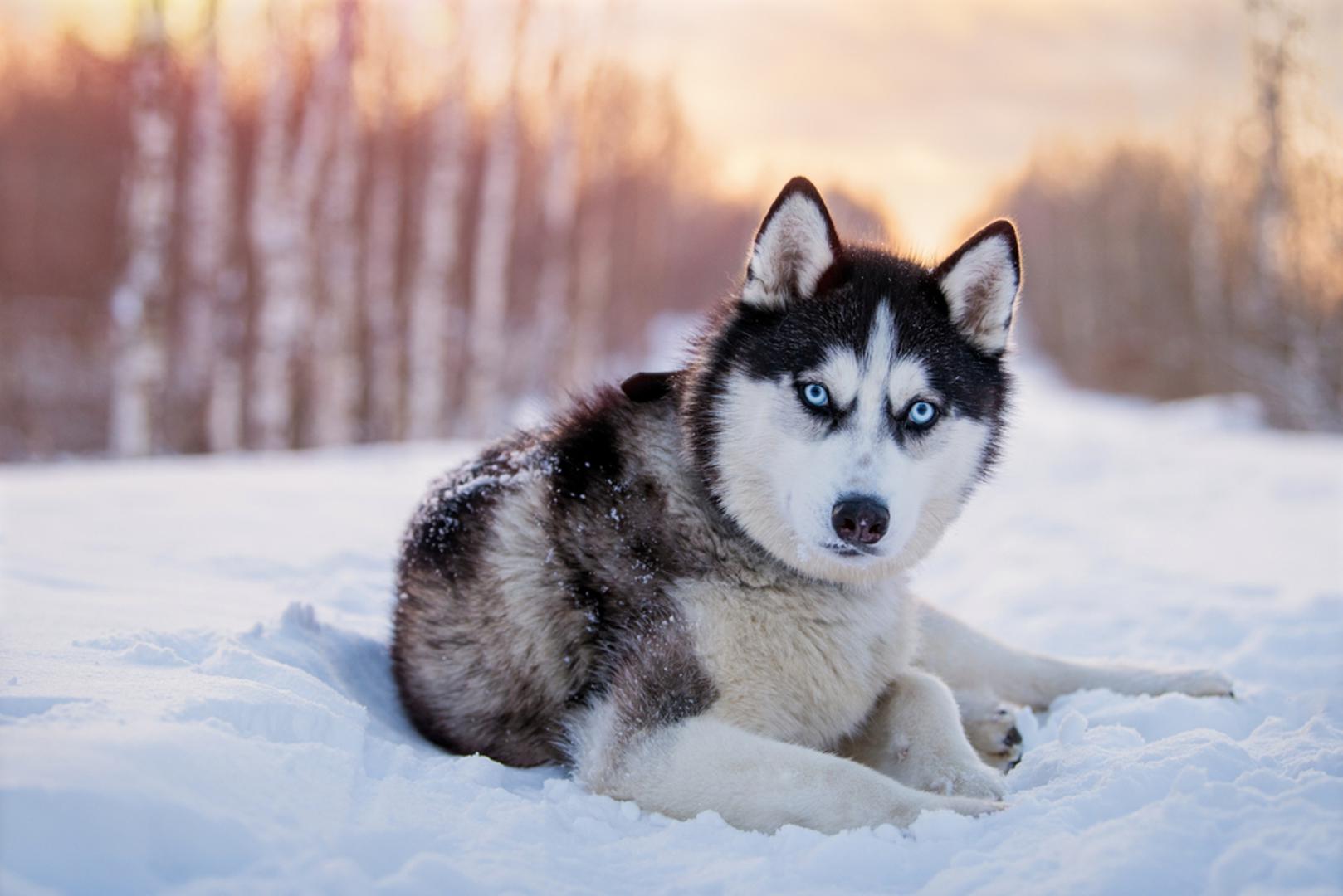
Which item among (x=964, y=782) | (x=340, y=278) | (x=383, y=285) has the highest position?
(x=964, y=782)

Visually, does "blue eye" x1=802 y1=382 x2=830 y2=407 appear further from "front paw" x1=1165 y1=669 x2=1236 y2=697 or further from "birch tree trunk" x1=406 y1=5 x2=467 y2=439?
"birch tree trunk" x1=406 y1=5 x2=467 y2=439

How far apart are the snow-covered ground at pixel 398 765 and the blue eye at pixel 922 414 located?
100 centimetres

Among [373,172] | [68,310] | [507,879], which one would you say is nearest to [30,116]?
[68,310]

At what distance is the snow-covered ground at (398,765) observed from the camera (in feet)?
5.48

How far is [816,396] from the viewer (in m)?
2.48

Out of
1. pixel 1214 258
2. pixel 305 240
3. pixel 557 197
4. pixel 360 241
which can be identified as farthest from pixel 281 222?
pixel 1214 258

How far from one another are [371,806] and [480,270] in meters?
13.3

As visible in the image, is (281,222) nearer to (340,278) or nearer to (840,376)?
(340,278)

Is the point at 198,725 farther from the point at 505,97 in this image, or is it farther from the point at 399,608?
the point at 505,97

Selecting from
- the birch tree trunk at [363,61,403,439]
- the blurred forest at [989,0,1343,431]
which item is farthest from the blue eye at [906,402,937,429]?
the blurred forest at [989,0,1343,431]

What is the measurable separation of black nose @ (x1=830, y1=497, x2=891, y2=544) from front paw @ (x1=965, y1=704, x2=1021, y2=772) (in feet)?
3.11

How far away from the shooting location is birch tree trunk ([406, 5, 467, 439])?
13.2 meters

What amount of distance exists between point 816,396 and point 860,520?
0.40 meters

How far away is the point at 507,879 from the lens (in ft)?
5.99
